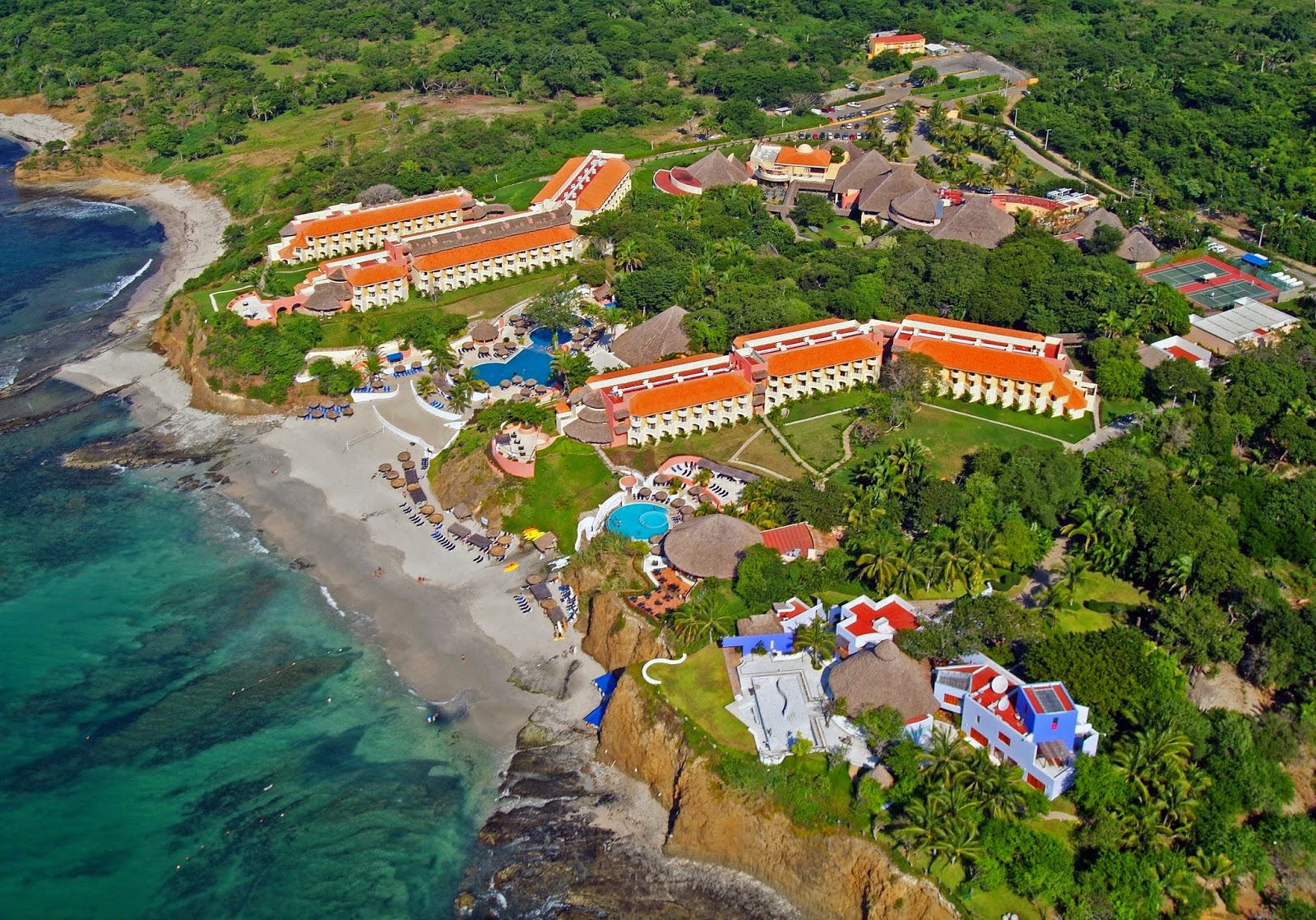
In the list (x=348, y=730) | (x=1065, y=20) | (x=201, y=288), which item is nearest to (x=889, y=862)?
(x=348, y=730)

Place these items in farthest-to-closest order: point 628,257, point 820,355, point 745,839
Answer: point 628,257 → point 820,355 → point 745,839

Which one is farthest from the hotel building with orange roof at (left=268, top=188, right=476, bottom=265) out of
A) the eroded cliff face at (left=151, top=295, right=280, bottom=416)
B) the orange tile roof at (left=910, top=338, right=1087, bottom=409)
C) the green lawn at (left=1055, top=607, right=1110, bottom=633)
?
the green lawn at (left=1055, top=607, right=1110, bottom=633)

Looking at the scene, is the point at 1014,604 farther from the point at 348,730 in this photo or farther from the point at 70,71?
the point at 70,71

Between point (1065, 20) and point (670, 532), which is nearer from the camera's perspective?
point (670, 532)

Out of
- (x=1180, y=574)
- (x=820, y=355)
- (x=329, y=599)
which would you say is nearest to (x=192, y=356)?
(x=329, y=599)

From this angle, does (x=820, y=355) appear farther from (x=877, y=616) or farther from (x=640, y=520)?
(x=877, y=616)
